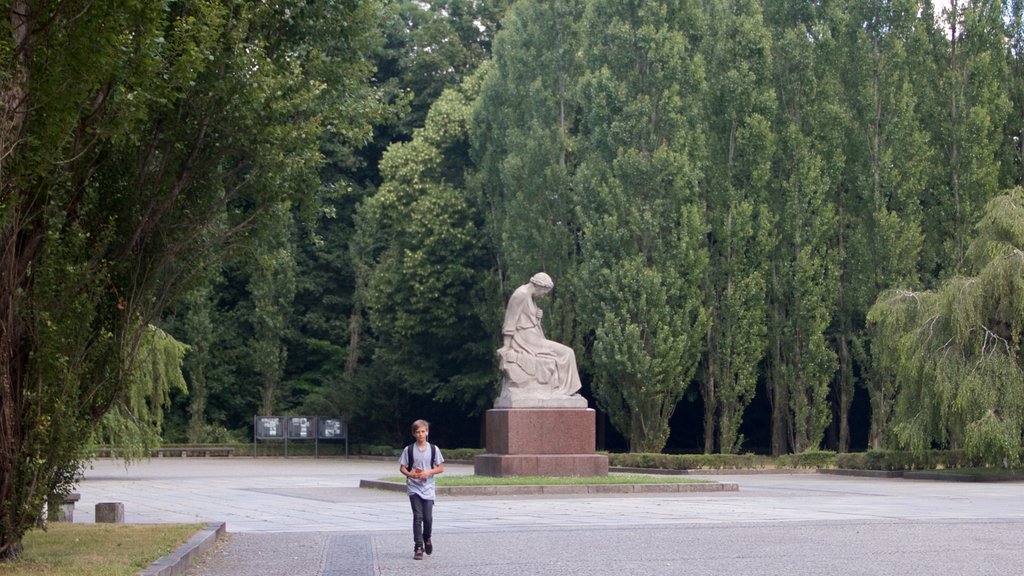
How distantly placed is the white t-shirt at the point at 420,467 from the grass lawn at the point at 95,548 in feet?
7.17

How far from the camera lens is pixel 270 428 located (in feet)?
153

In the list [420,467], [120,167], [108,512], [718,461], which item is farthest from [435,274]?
[120,167]

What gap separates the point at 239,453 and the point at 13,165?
3949 centimetres

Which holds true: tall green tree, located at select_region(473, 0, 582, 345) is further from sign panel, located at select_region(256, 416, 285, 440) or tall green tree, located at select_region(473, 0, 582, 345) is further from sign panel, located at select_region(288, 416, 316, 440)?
sign panel, located at select_region(256, 416, 285, 440)

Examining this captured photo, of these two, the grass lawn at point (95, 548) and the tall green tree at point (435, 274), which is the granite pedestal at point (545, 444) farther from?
the tall green tree at point (435, 274)

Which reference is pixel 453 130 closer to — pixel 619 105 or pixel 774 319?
pixel 619 105

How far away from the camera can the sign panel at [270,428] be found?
4662 centimetres

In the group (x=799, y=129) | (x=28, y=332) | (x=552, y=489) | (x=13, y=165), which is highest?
(x=799, y=129)

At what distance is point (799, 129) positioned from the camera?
3891 cm

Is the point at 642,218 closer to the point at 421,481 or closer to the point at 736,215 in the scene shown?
the point at 736,215

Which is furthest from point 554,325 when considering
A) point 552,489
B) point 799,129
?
point 552,489

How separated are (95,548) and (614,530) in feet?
18.0

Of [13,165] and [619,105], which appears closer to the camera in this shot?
[13,165]

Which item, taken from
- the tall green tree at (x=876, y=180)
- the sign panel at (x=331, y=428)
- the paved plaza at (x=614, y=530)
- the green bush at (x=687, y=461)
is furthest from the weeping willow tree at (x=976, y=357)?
the sign panel at (x=331, y=428)
